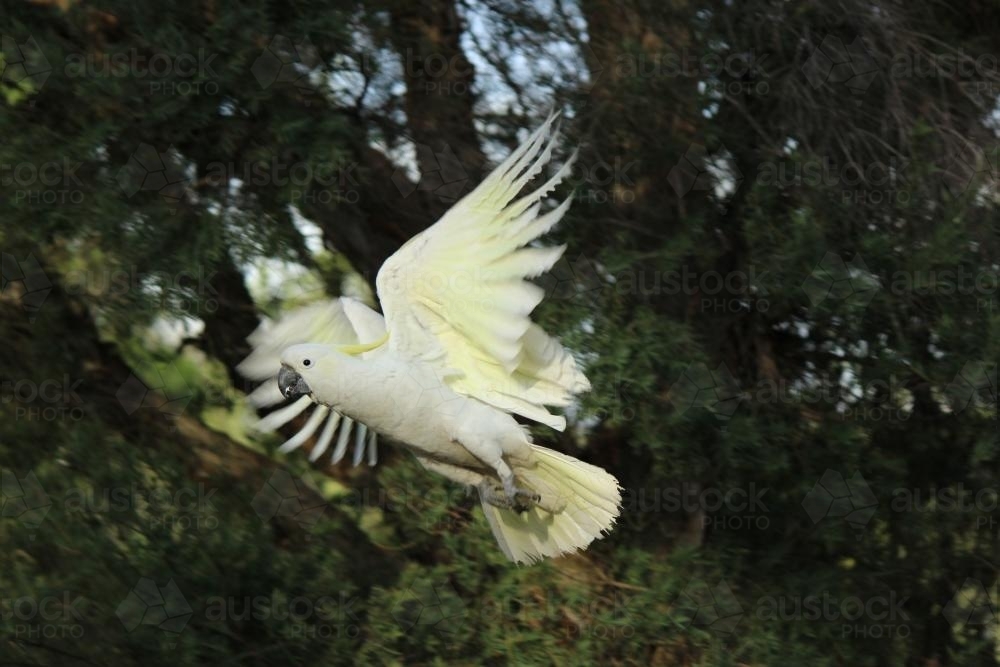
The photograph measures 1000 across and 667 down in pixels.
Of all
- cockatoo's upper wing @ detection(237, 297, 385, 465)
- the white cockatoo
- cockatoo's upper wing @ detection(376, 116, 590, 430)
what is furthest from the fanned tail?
cockatoo's upper wing @ detection(237, 297, 385, 465)

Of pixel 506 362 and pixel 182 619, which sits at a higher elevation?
pixel 506 362

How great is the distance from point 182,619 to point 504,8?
264cm

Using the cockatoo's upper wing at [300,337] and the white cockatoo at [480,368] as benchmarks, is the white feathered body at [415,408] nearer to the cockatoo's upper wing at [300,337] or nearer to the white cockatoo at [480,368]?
the white cockatoo at [480,368]

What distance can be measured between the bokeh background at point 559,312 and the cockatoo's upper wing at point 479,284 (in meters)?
0.94

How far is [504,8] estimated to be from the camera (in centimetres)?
481

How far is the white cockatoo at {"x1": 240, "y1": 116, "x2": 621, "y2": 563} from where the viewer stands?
315 centimetres

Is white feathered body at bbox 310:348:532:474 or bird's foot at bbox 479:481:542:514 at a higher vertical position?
white feathered body at bbox 310:348:532:474

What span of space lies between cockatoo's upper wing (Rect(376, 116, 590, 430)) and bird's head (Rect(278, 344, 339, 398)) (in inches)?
7.2

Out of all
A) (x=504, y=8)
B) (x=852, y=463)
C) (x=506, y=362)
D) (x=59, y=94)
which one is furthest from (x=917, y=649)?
(x=59, y=94)

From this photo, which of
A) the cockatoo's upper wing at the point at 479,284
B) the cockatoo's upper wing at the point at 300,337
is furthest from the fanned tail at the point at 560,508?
the cockatoo's upper wing at the point at 300,337

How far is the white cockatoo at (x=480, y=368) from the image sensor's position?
3.15 m

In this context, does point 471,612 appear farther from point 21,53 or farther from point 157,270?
point 21,53

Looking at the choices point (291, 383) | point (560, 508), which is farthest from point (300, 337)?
point (560, 508)

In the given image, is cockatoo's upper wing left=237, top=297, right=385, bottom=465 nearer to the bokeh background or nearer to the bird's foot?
the bird's foot
